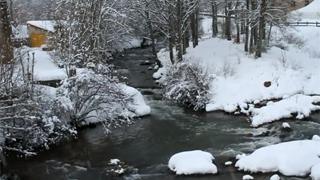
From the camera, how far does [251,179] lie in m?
17.7

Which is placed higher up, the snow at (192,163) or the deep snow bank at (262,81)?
the deep snow bank at (262,81)

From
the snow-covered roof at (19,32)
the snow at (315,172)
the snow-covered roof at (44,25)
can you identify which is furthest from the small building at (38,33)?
the snow at (315,172)

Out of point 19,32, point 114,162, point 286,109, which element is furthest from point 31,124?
point 19,32

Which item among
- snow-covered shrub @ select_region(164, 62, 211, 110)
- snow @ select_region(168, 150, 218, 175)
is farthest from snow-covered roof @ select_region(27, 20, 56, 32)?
snow @ select_region(168, 150, 218, 175)

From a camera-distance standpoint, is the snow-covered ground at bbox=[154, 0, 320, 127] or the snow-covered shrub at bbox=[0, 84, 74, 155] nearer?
the snow-covered shrub at bbox=[0, 84, 74, 155]

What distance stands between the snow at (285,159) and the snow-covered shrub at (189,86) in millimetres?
9072

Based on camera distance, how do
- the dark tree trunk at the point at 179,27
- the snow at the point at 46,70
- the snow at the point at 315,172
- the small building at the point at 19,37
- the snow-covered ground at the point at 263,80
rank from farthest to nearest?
the dark tree trunk at the point at 179,27, the small building at the point at 19,37, the snow at the point at 46,70, the snow-covered ground at the point at 263,80, the snow at the point at 315,172

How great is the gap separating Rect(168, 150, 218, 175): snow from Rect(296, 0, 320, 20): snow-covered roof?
1396 inches

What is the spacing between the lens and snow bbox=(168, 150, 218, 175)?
725 inches

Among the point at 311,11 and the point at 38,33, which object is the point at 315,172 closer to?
the point at 38,33

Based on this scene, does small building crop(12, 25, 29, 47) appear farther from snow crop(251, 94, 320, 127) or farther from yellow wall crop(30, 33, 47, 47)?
snow crop(251, 94, 320, 127)

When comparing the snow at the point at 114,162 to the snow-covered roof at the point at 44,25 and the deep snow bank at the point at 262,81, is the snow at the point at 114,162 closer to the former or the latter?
the deep snow bank at the point at 262,81

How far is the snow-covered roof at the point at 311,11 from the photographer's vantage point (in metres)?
51.9

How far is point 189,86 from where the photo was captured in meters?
28.3
